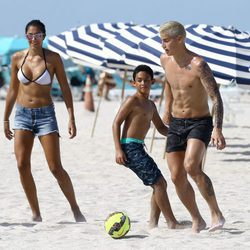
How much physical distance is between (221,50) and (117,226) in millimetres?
5582

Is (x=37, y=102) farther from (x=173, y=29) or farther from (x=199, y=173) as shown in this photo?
(x=199, y=173)

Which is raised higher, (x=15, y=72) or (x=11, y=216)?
(x=15, y=72)

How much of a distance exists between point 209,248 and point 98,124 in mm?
15557

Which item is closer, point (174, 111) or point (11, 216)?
point (174, 111)

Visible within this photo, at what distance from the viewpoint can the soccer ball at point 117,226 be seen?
22.2 feet

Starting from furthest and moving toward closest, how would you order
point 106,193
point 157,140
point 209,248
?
point 157,140, point 106,193, point 209,248

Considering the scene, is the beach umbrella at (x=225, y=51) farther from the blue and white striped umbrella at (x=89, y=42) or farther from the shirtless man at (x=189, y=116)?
the shirtless man at (x=189, y=116)

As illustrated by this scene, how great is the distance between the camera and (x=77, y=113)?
2681 centimetres

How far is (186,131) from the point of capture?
22.4ft

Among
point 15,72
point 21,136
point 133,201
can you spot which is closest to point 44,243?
point 21,136

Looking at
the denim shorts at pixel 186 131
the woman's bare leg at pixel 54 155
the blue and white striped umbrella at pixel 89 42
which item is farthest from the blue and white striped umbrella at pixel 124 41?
the denim shorts at pixel 186 131

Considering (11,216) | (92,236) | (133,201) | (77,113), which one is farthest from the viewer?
(77,113)

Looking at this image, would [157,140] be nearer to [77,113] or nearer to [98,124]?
[98,124]

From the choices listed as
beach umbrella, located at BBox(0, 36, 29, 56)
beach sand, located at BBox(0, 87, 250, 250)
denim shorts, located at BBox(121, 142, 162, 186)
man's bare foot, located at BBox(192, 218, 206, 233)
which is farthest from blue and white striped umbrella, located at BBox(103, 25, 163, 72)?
beach umbrella, located at BBox(0, 36, 29, 56)
